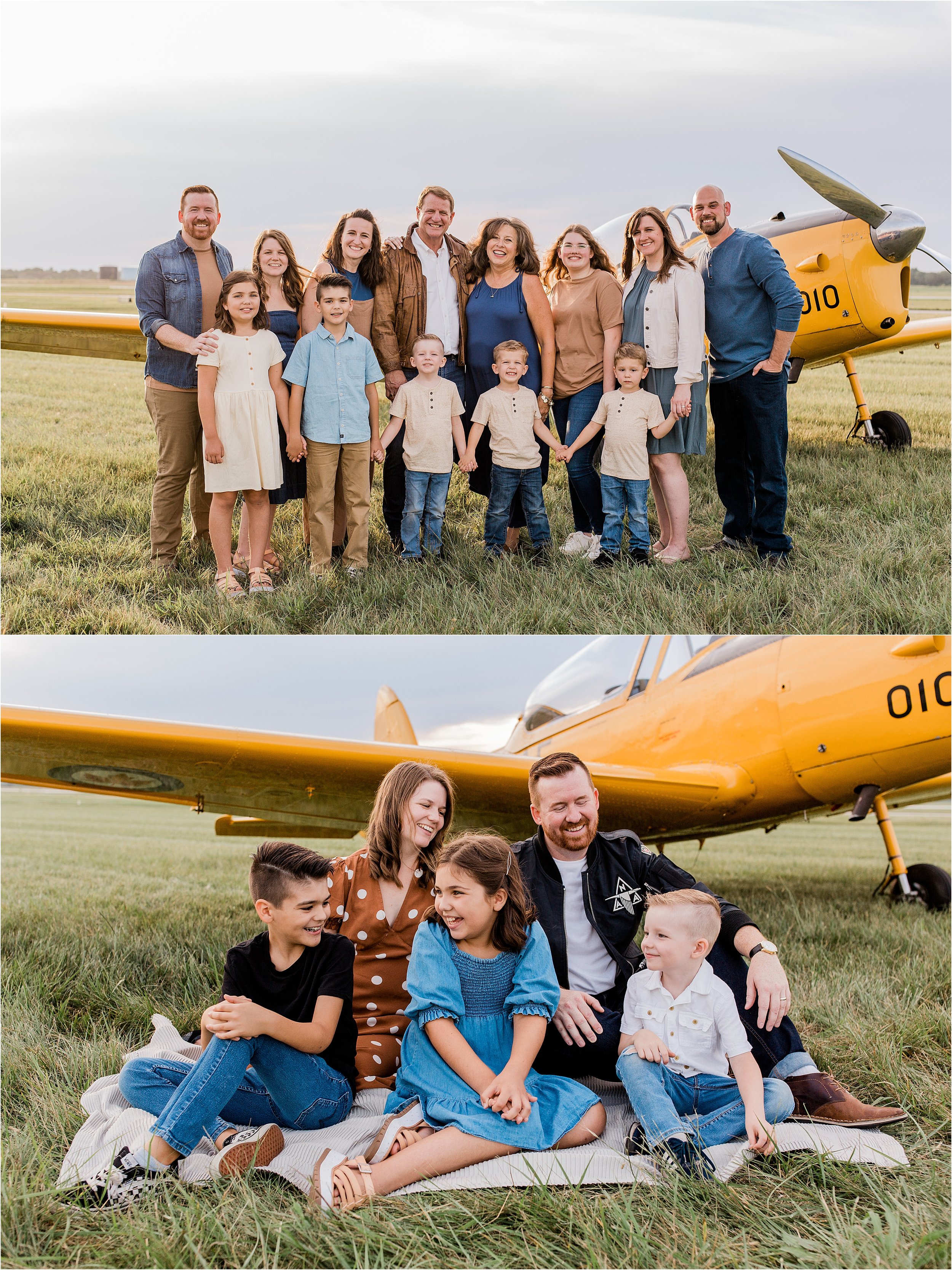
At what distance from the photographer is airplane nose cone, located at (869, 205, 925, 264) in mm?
5930

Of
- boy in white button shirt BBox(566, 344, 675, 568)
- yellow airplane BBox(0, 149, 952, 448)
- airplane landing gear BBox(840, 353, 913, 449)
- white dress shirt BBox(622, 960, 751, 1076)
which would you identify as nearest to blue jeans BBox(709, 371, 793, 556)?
boy in white button shirt BBox(566, 344, 675, 568)

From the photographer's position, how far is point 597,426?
4.30m

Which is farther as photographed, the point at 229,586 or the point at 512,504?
the point at 512,504

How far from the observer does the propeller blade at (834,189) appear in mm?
5004

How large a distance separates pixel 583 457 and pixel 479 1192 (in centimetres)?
334

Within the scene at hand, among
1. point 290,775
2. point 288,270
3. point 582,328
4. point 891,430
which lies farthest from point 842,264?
point 290,775

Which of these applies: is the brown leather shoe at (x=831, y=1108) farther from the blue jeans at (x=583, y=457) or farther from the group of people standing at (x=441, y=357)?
the blue jeans at (x=583, y=457)

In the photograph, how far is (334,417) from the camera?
161 inches

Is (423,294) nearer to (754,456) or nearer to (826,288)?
(754,456)

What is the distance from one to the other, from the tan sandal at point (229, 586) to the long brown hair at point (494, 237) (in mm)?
1860

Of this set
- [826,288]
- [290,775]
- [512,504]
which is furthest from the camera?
[826,288]

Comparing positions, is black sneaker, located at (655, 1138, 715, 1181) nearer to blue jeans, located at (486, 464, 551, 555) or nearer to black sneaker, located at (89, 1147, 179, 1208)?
black sneaker, located at (89, 1147, 179, 1208)

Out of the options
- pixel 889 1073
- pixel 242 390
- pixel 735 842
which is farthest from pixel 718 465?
pixel 735 842

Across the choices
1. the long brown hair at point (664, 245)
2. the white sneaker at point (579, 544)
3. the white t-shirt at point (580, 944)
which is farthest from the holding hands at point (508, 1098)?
the long brown hair at point (664, 245)
